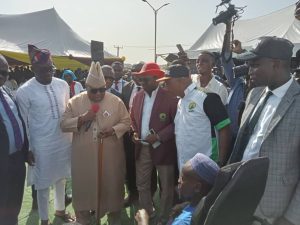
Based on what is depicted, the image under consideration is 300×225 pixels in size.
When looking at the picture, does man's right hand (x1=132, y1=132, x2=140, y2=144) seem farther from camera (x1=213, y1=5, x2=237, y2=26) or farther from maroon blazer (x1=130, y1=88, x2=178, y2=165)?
camera (x1=213, y1=5, x2=237, y2=26)

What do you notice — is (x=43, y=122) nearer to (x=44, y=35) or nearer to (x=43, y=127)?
(x=43, y=127)

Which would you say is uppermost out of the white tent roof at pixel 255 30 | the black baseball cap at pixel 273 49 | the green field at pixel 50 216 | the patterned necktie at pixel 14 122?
the white tent roof at pixel 255 30

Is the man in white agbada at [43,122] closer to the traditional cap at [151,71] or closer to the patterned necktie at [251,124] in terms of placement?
the traditional cap at [151,71]

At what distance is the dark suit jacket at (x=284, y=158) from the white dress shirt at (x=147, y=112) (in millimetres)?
2052

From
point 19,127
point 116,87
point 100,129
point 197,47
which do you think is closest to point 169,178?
point 100,129

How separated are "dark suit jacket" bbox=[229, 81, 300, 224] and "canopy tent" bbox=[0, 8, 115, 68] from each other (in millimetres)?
15820

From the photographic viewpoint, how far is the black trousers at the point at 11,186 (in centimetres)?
370

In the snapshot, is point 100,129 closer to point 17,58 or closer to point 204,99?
point 204,99

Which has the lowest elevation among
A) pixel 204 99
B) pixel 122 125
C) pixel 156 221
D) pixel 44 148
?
pixel 156 221

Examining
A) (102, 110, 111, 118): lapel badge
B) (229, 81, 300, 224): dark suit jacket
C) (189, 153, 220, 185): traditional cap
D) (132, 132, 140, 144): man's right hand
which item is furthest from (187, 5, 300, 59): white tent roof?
(189, 153, 220, 185): traditional cap

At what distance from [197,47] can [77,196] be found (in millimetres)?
20377

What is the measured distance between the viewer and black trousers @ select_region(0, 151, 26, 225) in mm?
3699

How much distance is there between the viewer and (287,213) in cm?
242

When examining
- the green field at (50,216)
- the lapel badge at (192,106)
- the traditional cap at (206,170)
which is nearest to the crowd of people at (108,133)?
the lapel badge at (192,106)
